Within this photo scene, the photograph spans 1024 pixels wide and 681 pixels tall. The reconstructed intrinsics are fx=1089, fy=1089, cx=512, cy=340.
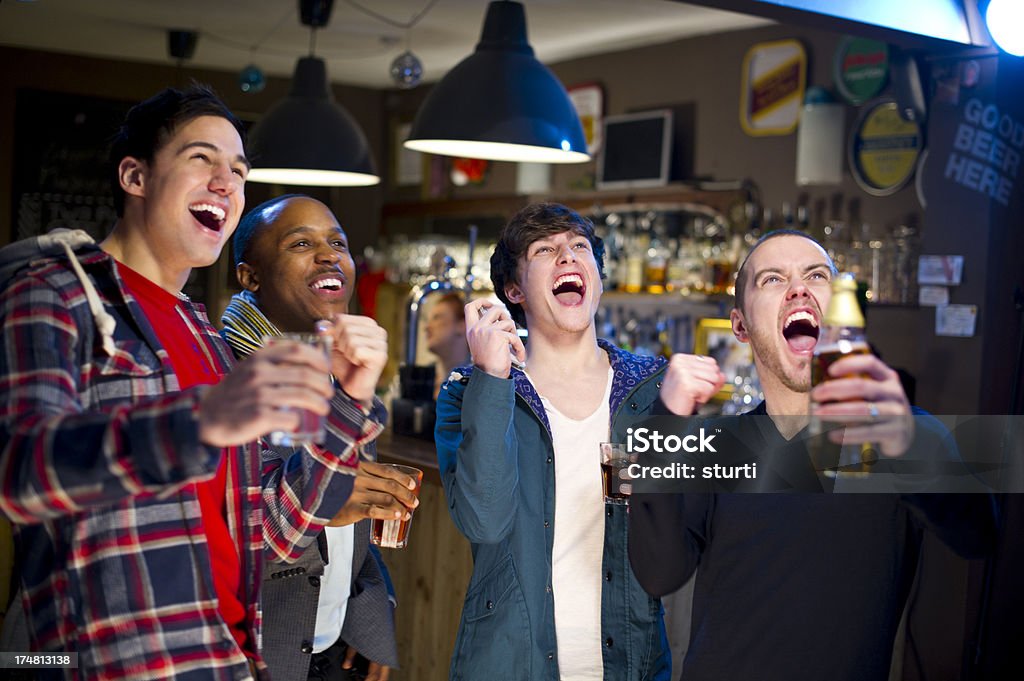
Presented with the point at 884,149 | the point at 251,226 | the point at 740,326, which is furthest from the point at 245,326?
the point at 884,149

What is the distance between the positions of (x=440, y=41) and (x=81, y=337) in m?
5.67

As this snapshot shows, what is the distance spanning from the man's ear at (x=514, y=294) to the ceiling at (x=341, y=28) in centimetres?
349

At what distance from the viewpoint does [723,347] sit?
5742mm

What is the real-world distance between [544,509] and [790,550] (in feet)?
1.64

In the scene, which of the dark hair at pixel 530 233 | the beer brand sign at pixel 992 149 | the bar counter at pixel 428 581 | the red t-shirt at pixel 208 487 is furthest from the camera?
the beer brand sign at pixel 992 149

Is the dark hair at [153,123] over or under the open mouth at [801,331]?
over

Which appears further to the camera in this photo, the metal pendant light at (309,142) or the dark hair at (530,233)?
the metal pendant light at (309,142)

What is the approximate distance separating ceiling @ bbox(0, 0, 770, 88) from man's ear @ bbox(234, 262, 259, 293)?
12.2 ft

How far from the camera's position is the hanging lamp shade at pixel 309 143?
426cm

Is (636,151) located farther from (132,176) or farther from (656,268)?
(132,176)

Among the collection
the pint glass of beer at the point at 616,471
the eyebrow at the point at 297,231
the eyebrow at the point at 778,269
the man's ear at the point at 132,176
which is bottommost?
the pint glass of beer at the point at 616,471

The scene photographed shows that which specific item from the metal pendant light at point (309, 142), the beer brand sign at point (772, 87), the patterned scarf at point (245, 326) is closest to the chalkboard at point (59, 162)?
the metal pendant light at point (309, 142)

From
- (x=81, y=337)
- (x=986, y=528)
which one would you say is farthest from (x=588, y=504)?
(x=81, y=337)

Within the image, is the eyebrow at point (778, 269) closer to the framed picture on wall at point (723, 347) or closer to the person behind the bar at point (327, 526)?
the person behind the bar at point (327, 526)
